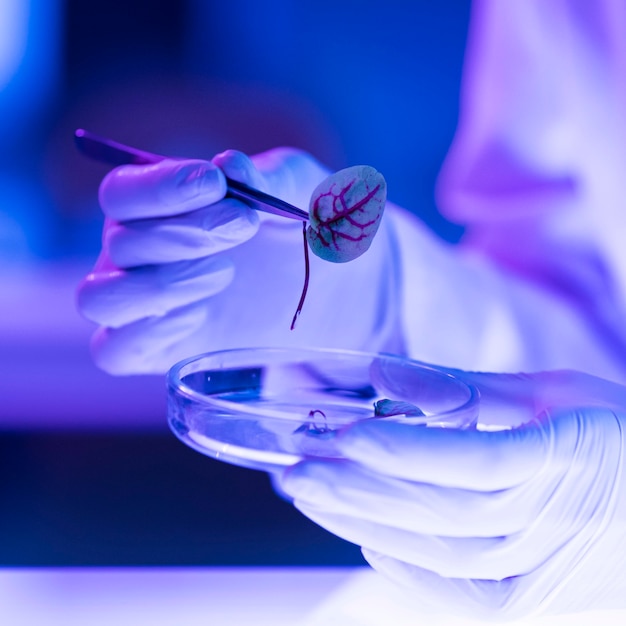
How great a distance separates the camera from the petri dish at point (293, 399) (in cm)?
41

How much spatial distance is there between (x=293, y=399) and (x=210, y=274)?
14 cm

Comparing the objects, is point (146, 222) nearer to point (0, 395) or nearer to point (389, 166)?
point (0, 395)

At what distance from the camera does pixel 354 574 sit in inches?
25.5

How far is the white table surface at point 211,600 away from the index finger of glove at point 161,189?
32cm

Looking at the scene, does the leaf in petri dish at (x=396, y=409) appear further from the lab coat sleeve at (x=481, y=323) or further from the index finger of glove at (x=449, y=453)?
the lab coat sleeve at (x=481, y=323)

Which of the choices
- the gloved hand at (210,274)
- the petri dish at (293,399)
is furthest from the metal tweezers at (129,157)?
the petri dish at (293,399)

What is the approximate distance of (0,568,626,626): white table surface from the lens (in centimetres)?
56

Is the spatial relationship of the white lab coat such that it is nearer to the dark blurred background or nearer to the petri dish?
the petri dish

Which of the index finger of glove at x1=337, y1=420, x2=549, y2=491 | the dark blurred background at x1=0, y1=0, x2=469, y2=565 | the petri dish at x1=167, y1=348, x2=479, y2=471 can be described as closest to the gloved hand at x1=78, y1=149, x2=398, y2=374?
the petri dish at x1=167, y1=348, x2=479, y2=471

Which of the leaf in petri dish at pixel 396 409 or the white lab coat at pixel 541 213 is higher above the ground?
the white lab coat at pixel 541 213

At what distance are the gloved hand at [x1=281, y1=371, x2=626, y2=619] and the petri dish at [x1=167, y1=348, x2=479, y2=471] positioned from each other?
0.05ft

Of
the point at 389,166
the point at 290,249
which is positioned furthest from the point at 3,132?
the point at 290,249

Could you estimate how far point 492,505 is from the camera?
47cm

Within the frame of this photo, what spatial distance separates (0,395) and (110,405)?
0.28m
